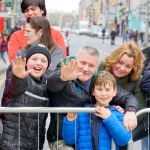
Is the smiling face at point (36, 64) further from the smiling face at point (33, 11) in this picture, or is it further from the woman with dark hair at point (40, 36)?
the smiling face at point (33, 11)

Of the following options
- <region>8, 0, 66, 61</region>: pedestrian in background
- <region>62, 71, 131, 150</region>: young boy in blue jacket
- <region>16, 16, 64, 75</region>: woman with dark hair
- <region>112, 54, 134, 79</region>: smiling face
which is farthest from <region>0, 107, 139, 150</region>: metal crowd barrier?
<region>8, 0, 66, 61</region>: pedestrian in background

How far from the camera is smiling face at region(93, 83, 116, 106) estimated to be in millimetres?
3664

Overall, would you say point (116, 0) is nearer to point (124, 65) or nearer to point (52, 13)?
point (124, 65)

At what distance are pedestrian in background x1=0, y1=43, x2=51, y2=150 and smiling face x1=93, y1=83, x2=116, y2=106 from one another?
16.2 inches

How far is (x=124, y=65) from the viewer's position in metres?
3.98

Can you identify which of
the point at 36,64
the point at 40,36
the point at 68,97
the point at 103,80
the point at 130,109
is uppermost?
the point at 40,36

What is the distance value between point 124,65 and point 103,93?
1.46ft

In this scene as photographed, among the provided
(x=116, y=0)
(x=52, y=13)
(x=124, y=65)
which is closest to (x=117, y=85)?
(x=124, y=65)

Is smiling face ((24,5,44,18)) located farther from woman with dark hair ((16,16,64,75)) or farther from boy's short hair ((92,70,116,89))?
boy's short hair ((92,70,116,89))

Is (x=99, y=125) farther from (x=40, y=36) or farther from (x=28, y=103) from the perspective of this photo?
(x=40, y=36)

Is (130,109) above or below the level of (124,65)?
below

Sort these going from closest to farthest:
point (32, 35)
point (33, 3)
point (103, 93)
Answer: point (103, 93), point (32, 35), point (33, 3)

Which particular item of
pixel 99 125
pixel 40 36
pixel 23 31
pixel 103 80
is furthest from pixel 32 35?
pixel 99 125

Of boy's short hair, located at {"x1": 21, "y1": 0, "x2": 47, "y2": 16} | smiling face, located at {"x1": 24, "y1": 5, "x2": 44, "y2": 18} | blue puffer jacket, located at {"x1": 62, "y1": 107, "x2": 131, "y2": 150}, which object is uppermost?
boy's short hair, located at {"x1": 21, "y1": 0, "x2": 47, "y2": 16}
